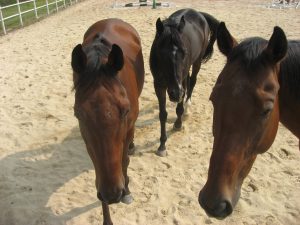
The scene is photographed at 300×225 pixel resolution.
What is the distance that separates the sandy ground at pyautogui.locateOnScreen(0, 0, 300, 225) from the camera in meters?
3.59

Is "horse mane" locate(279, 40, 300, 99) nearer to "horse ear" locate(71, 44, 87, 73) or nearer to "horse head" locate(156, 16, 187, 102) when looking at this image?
"horse ear" locate(71, 44, 87, 73)

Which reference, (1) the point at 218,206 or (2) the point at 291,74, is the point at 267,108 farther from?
(1) the point at 218,206

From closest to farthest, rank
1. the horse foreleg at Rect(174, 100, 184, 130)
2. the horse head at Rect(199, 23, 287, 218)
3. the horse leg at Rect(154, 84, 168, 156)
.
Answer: the horse head at Rect(199, 23, 287, 218)
the horse leg at Rect(154, 84, 168, 156)
the horse foreleg at Rect(174, 100, 184, 130)

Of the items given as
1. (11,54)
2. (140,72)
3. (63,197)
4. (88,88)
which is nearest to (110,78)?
(88,88)

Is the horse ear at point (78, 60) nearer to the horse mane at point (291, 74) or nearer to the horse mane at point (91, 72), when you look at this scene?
the horse mane at point (91, 72)

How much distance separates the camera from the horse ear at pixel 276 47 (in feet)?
5.86

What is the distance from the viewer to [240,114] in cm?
174

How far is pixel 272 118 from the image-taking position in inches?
75.7

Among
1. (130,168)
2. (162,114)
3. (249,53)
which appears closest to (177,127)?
(162,114)

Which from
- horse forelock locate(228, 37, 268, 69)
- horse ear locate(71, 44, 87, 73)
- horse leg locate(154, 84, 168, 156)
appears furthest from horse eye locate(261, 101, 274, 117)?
horse leg locate(154, 84, 168, 156)

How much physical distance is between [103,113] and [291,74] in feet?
4.53

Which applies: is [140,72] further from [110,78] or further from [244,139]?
[244,139]

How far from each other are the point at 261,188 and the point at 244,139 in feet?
7.76

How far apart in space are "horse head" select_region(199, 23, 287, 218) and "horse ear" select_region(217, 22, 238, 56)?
0.17 metres
